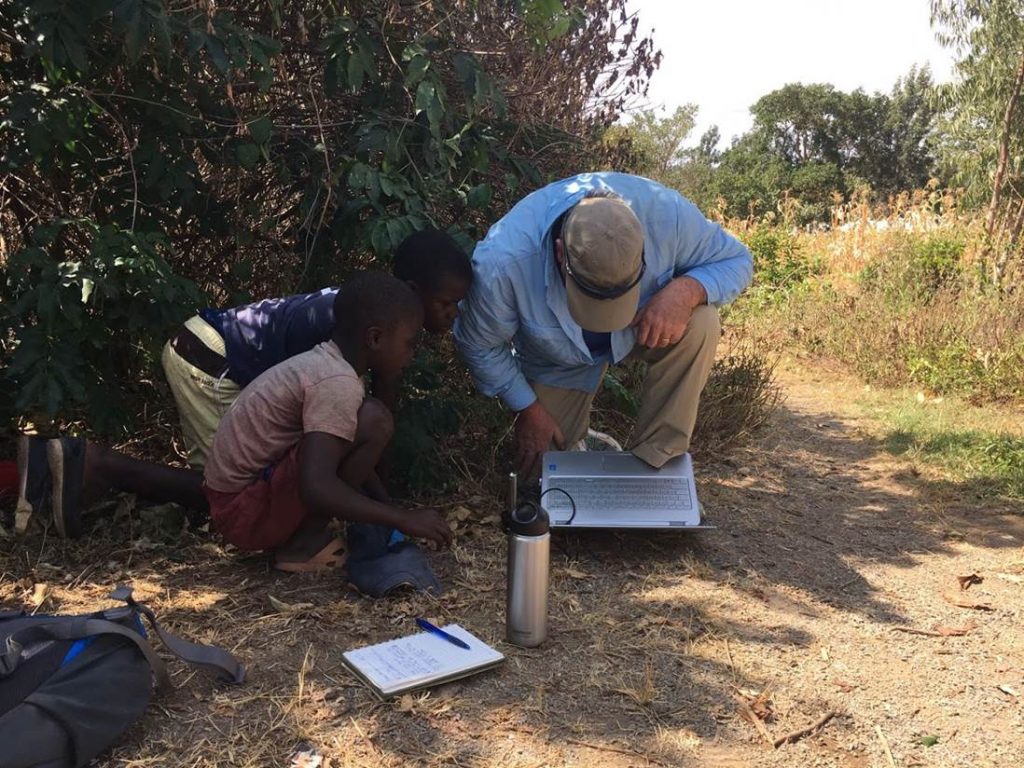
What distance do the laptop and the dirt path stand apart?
14 cm

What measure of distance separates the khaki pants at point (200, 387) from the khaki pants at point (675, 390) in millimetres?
1407

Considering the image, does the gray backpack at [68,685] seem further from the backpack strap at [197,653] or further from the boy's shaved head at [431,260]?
the boy's shaved head at [431,260]

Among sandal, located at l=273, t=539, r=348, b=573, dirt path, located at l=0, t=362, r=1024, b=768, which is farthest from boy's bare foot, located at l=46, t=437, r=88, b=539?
sandal, located at l=273, t=539, r=348, b=573

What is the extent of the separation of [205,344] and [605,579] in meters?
1.49

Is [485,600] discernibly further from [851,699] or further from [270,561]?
[851,699]

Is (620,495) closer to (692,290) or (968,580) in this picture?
(692,290)

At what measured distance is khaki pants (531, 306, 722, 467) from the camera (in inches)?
116

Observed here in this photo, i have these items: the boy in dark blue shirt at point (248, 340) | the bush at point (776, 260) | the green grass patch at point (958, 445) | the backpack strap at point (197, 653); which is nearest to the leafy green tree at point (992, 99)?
the bush at point (776, 260)

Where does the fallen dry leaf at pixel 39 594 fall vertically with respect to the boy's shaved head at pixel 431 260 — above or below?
below

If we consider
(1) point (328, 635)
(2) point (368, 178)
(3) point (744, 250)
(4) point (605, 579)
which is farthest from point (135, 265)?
(3) point (744, 250)

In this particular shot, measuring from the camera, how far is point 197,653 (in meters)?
1.89

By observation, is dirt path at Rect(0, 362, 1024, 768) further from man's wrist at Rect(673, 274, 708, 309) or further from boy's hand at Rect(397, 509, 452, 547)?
man's wrist at Rect(673, 274, 708, 309)

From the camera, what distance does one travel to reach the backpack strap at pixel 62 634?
62.0 inches

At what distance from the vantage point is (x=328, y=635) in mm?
2199
